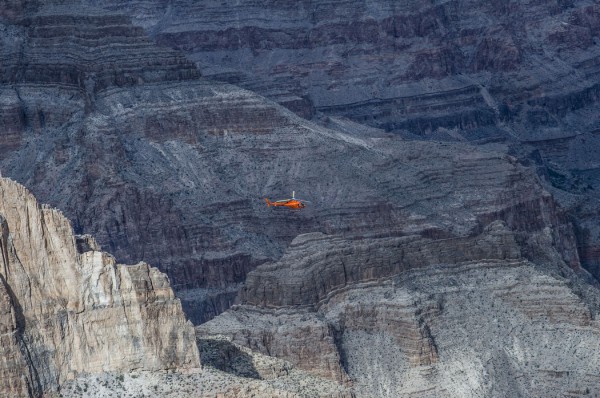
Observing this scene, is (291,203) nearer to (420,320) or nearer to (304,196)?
(304,196)

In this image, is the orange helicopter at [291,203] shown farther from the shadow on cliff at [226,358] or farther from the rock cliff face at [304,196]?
the shadow on cliff at [226,358]

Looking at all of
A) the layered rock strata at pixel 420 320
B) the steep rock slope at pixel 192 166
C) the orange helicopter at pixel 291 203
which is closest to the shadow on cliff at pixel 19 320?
the layered rock strata at pixel 420 320

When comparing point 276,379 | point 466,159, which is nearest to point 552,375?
point 276,379

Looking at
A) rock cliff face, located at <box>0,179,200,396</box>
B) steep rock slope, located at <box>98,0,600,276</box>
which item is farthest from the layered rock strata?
steep rock slope, located at <box>98,0,600,276</box>

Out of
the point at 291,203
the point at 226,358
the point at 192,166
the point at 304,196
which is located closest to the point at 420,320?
the point at 226,358

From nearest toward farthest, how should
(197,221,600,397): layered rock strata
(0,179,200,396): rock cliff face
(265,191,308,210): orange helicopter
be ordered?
1. (0,179,200,396): rock cliff face
2. (197,221,600,397): layered rock strata
3. (265,191,308,210): orange helicopter

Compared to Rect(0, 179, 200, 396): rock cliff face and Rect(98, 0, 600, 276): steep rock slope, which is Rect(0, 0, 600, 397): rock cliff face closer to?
Rect(0, 179, 200, 396): rock cliff face

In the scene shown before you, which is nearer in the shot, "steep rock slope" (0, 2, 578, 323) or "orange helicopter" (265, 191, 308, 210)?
"orange helicopter" (265, 191, 308, 210)
